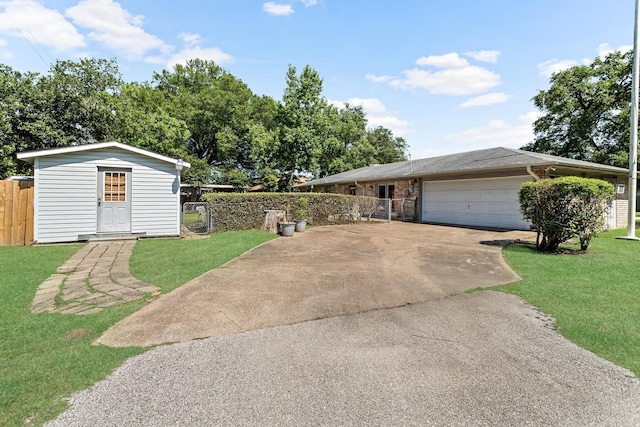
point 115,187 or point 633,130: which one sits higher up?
point 633,130

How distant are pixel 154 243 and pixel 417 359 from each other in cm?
857

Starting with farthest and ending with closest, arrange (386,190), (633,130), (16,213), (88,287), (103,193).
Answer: (386,190)
(633,130)
(103,193)
(16,213)
(88,287)

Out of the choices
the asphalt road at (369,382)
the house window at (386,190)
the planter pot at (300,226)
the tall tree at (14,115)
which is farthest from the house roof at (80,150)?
the house window at (386,190)

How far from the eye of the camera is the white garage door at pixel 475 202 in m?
12.7

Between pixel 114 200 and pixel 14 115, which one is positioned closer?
pixel 114 200

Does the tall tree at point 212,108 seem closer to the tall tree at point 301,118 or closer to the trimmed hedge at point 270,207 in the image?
the tall tree at point 301,118

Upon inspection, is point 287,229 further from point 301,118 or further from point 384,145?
point 384,145

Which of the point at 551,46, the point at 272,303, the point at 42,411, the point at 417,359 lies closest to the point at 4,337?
the point at 42,411

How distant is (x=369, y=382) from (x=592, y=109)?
30.7m

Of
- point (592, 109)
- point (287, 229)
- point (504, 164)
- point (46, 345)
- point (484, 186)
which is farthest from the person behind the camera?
point (592, 109)

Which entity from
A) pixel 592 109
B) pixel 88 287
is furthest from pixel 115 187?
pixel 592 109

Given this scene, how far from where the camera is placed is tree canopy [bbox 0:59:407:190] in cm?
1670

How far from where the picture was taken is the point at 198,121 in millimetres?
29344

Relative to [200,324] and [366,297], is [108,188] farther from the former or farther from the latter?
[366,297]
